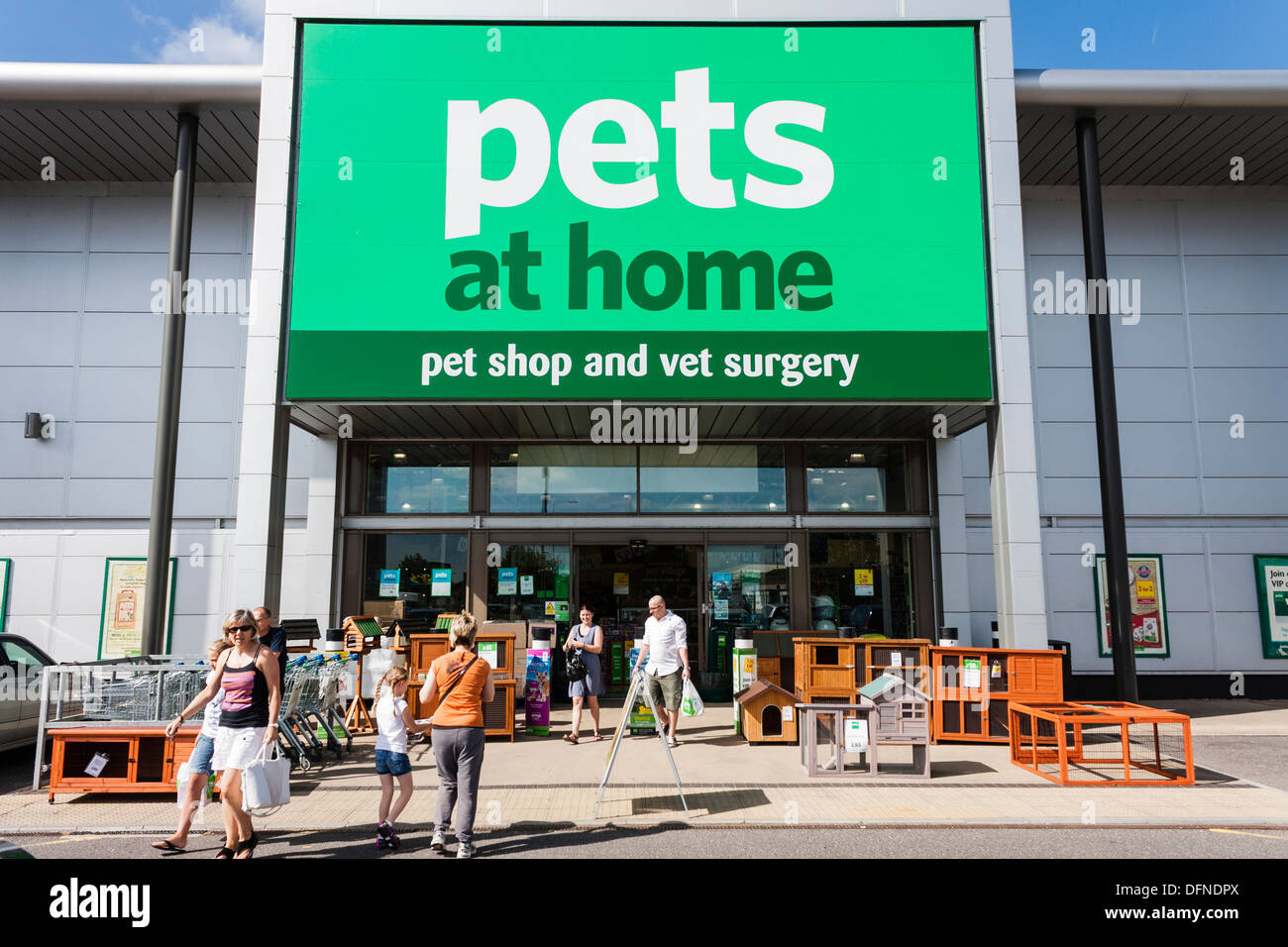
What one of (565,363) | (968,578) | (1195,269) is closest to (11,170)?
(565,363)

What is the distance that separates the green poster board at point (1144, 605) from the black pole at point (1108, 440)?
250 centimetres

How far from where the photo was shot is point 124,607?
13.6 metres

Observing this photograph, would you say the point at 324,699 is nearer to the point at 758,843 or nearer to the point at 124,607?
the point at 758,843

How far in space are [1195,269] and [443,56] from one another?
13.9 meters

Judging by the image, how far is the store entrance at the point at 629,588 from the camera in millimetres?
13828

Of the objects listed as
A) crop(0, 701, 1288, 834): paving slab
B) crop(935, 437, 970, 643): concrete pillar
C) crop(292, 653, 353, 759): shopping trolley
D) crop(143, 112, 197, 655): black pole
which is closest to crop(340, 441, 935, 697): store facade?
crop(935, 437, 970, 643): concrete pillar

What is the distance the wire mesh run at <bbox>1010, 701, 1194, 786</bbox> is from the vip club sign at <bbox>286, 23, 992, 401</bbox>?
426cm

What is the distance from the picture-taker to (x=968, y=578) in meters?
14.0

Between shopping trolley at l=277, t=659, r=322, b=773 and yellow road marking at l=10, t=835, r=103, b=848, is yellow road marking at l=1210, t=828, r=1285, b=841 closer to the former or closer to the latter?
shopping trolley at l=277, t=659, r=322, b=773

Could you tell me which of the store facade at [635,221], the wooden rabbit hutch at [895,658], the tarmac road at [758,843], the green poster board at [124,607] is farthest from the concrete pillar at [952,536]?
the green poster board at [124,607]

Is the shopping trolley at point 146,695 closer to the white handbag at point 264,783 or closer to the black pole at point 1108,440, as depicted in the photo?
the white handbag at point 264,783

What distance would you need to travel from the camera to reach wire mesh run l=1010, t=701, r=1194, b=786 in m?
8.14

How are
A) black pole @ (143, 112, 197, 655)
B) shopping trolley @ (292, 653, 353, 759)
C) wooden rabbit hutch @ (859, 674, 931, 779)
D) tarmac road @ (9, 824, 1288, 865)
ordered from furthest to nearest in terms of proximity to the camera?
black pole @ (143, 112, 197, 655) < shopping trolley @ (292, 653, 353, 759) < wooden rabbit hutch @ (859, 674, 931, 779) < tarmac road @ (9, 824, 1288, 865)

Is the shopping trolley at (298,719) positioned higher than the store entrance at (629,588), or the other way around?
the store entrance at (629,588)
